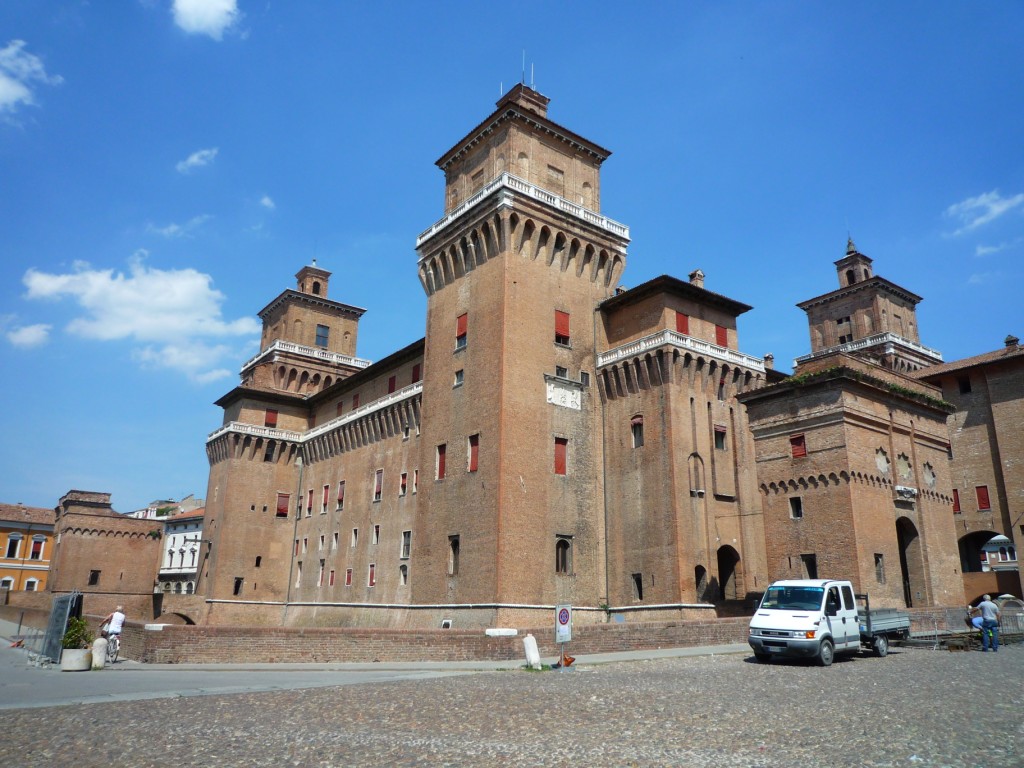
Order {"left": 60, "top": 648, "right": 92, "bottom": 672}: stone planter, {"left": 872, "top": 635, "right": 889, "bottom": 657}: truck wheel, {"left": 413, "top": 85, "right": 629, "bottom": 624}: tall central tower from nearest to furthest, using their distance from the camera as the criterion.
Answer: {"left": 60, "top": 648, "right": 92, "bottom": 672}: stone planter < {"left": 872, "top": 635, "right": 889, "bottom": 657}: truck wheel < {"left": 413, "top": 85, "right": 629, "bottom": 624}: tall central tower

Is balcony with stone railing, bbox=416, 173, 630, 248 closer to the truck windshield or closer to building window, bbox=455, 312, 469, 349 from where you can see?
building window, bbox=455, 312, 469, 349

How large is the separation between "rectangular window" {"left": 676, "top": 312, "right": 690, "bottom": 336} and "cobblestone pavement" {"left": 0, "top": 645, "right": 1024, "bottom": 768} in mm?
22322

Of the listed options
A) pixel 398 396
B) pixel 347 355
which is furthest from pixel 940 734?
pixel 347 355

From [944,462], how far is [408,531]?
27105 mm

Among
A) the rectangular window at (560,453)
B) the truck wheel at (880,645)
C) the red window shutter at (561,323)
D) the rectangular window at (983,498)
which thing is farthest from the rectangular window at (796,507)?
the rectangular window at (983,498)

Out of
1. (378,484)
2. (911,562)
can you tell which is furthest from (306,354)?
(911,562)

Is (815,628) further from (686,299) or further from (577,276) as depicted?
(577,276)

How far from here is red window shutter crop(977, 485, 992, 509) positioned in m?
45.7

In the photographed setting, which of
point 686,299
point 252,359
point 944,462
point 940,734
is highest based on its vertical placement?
point 252,359

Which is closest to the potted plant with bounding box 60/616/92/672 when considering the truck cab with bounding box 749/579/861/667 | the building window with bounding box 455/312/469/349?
the truck cab with bounding box 749/579/861/667

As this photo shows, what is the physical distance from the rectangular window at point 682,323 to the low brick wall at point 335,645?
701 inches

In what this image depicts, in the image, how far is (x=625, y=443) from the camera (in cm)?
3659

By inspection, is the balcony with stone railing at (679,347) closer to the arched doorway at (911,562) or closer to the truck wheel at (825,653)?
the arched doorway at (911,562)

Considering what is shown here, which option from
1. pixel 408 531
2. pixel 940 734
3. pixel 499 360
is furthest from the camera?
pixel 408 531
